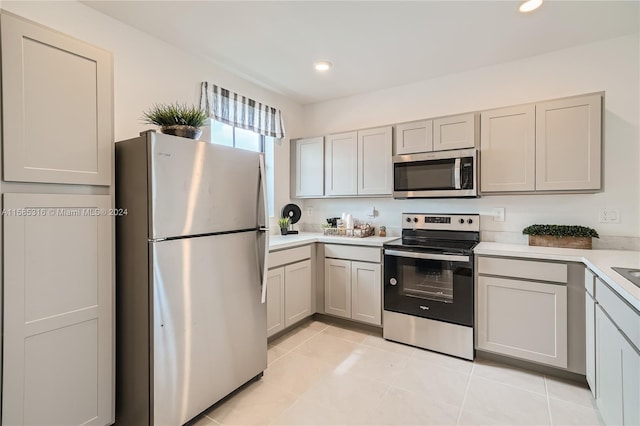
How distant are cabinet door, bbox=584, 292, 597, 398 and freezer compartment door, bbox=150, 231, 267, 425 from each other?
206 cm

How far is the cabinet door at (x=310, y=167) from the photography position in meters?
3.55

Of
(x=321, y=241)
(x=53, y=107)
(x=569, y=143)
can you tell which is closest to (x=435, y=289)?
(x=321, y=241)

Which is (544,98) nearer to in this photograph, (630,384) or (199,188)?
(630,384)

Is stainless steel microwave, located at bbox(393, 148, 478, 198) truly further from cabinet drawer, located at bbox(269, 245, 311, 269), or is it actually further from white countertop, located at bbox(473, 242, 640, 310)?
cabinet drawer, located at bbox(269, 245, 311, 269)

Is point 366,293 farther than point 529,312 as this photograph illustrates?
Yes

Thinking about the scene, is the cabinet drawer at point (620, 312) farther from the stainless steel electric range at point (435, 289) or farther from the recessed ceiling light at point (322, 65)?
the recessed ceiling light at point (322, 65)

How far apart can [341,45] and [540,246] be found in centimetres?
231

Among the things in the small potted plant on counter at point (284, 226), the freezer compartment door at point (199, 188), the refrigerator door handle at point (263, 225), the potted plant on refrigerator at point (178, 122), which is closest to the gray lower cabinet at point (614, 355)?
the refrigerator door handle at point (263, 225)

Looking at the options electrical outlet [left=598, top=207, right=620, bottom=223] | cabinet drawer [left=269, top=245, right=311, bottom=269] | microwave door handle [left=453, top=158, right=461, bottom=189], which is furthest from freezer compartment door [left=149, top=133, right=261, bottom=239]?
electrical outlet [left=598, top=207, right=620, bottom=223]

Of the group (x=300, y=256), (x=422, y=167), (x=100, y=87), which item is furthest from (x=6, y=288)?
(x=422, y=167)

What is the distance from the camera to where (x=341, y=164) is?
3404 mm

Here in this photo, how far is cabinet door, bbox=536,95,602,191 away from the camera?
226 cm

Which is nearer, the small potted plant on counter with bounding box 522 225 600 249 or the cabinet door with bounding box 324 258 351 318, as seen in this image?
the small potted plant on counter with bounding box 522 225 600 249

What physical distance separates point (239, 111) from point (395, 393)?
2727 millimetres
